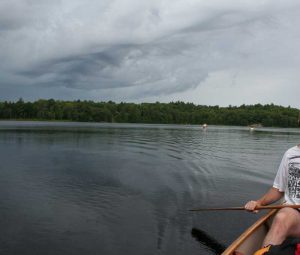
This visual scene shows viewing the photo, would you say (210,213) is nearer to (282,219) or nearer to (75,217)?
(75,217)

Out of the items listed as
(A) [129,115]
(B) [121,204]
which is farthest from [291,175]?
(A) [129,115]

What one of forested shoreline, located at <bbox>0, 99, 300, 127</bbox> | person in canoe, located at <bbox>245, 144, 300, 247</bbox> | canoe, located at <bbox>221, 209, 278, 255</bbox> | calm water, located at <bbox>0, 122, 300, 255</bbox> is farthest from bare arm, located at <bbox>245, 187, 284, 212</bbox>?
forested shoreline, located at <bbox>0, 99, 300, 127</bbox>

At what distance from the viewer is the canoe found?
21.1ft

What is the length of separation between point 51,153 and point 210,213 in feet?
66.4

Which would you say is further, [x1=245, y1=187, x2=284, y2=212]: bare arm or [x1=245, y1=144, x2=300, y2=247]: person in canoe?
[x1=245, y1=187, x2=284, y2=212]: bare arm

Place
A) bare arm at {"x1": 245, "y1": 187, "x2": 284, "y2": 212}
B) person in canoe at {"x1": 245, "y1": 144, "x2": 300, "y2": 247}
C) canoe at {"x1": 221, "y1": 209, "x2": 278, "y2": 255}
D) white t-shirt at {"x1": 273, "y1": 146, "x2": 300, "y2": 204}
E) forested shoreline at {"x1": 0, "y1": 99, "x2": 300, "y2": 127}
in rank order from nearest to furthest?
person in canoe at {"x1": 245, "y1": 144, "x2": 300, "y2": 247}, canoe at {"x1": 221, "y1": 209, "x2": 278, "y2": 255}, white t-shirt at {"x1": 273, "y1": 146, "x2": 300, "y2": 204}, bare arm at {"x1": 245, "y1": 187, "x2": 284, "y2": 212}, forested shoreline at {"x1": 0, "y1": 99, "x2": 300, "y2": 127}

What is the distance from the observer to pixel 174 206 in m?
13.9

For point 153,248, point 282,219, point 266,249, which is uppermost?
point 282,219

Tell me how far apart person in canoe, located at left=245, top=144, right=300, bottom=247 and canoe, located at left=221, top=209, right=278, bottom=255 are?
0.44m

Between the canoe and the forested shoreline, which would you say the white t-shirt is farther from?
the forested shoreline

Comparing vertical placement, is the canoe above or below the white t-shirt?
below

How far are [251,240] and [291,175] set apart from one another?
141cm

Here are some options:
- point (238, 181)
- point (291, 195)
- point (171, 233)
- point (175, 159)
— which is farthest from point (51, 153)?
point (291, 195)

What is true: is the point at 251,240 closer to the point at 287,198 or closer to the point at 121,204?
the point at 287,198
